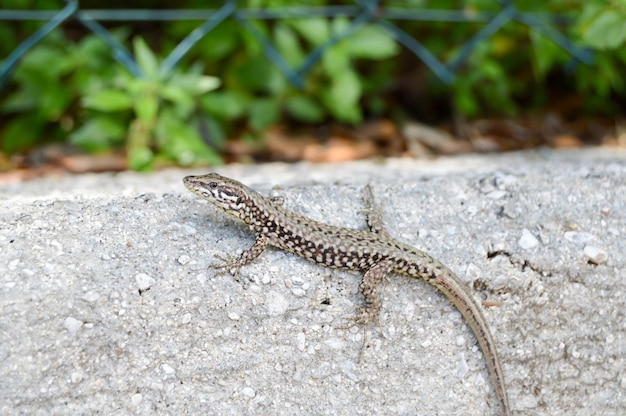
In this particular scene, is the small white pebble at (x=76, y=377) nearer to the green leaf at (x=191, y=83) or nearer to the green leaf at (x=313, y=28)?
the green leaf at (x=191, y=83)

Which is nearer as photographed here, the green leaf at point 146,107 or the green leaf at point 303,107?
the green leaf at point 146,107

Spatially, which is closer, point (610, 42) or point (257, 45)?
point (610, 42)

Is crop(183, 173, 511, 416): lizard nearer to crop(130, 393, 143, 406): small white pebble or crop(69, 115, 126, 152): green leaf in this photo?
crop(130, 393, 143, 406): small white pebble

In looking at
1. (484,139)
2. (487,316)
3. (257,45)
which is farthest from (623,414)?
(257,45)

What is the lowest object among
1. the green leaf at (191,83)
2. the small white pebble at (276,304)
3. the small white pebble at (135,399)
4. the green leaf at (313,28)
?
the small white pebble at (135,399)

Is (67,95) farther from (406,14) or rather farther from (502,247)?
(502,247)

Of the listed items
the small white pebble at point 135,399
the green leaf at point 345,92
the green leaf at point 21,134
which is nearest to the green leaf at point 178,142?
the green leaf at point 345,92

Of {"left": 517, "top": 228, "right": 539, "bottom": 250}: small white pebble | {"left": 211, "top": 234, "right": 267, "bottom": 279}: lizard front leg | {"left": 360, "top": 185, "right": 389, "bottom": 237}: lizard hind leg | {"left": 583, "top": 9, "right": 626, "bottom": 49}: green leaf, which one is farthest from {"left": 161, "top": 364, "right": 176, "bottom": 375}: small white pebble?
{"left": 583, "top": 9, "right": 626, "bottom": 49}: green leaf
